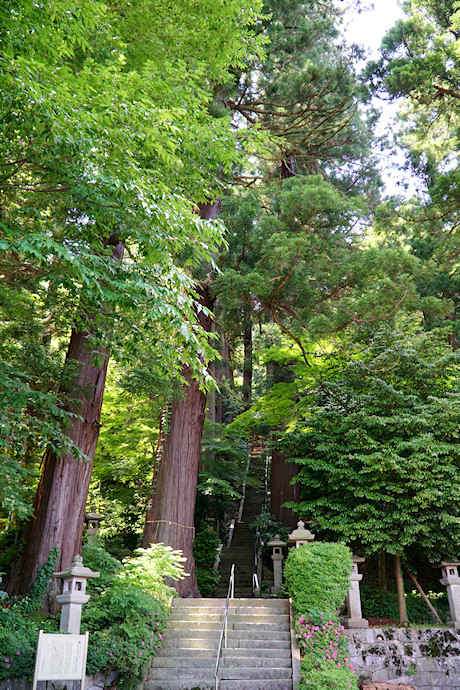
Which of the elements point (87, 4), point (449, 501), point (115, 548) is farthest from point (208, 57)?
point (115, 548)

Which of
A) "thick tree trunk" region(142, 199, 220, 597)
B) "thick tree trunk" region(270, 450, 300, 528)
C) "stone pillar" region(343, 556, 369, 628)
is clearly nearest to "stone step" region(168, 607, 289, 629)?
"thick tree trunk" region(142, 199, 220, 597)

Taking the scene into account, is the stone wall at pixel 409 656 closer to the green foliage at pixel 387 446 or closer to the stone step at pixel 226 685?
the green foliage at pixel 387 446

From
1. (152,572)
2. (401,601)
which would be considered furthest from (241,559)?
(152,572)

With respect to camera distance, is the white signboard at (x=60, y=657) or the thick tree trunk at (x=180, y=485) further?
the thick tree trunk at (x=180, y=485)

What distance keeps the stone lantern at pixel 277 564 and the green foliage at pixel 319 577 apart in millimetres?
2513

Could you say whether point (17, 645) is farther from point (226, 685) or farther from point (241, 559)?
→ point (241, 559)

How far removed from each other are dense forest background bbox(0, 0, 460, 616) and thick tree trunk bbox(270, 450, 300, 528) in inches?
3.2

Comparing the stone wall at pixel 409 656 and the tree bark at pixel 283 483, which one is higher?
the tree bark at pixel 283 483

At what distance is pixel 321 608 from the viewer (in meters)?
8.10

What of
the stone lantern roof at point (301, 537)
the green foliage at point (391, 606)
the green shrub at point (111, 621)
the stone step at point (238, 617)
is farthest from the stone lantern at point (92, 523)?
the green foliage at point (391, 606)

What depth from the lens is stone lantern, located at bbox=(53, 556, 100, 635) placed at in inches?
266

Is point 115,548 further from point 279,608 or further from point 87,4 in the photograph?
point 87,4

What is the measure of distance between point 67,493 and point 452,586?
6965mm

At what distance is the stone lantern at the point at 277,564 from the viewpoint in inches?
436
